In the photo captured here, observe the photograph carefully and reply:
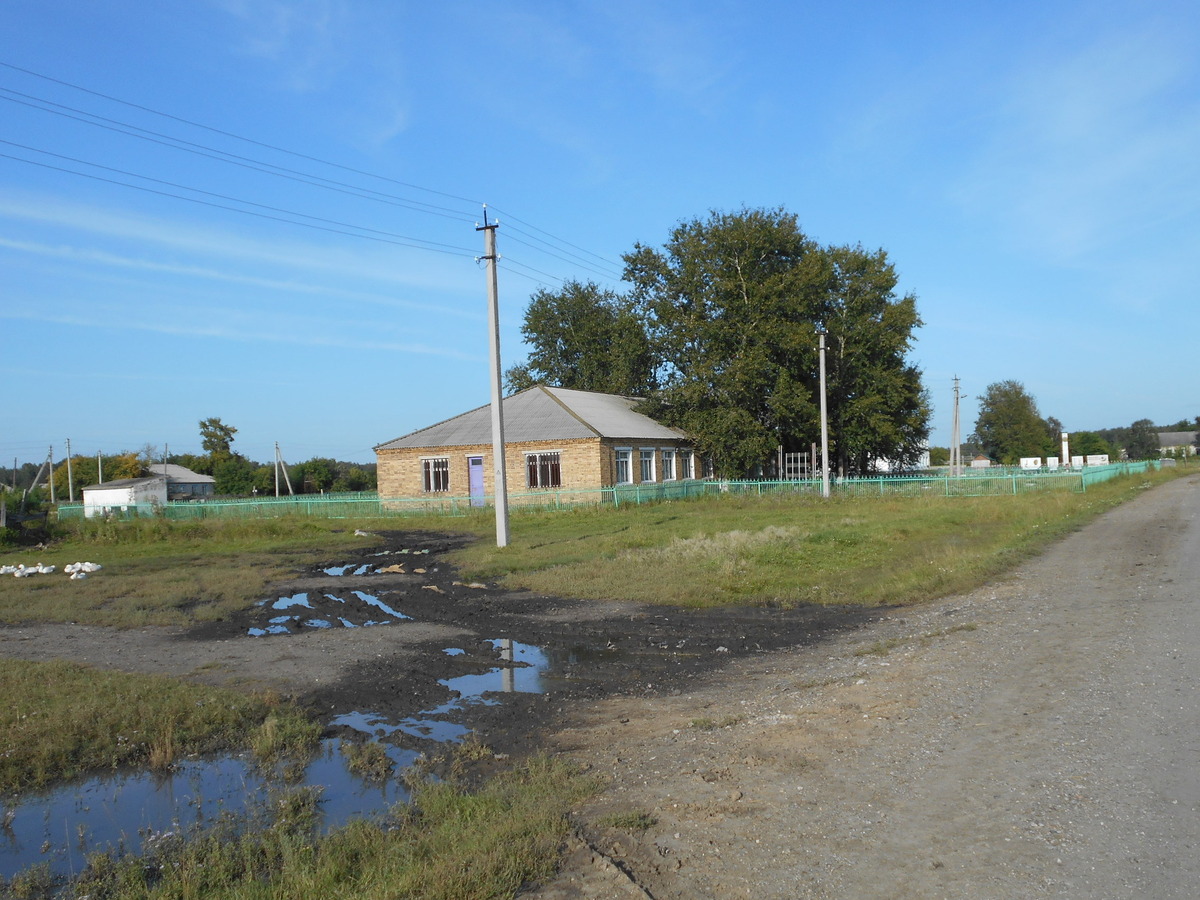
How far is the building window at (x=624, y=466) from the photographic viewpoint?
126ft

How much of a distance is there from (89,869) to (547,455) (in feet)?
107

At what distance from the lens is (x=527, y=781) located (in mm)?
6074

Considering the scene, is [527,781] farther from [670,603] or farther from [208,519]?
[208,519]

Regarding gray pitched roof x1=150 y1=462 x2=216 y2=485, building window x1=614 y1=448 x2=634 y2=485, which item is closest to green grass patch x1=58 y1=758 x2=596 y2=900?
building window x1=614 y1=448 x2=634 y2=485

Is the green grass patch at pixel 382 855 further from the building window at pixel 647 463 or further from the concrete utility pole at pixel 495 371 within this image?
the building window at pixel 647 463

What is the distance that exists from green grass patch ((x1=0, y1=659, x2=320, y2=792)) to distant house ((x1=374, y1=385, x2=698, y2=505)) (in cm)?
2713

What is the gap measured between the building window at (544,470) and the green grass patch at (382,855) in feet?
104

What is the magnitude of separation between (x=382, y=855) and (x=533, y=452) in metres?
33.1

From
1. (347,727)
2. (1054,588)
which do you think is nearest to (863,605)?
(1054,588)

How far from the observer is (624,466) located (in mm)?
38906

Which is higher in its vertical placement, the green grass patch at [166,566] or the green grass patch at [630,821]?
the green grass patch at [166,566]

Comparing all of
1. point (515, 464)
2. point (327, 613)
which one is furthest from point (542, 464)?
point (327, 613)

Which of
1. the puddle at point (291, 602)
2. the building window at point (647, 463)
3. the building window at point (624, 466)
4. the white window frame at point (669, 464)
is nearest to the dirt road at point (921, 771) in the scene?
the puddle at point (291, 602)

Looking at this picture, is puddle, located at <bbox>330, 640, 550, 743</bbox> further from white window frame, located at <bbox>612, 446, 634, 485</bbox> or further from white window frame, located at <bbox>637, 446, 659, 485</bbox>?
white window frame, located at <bbox>637, 446, 659, 485</bbox>
